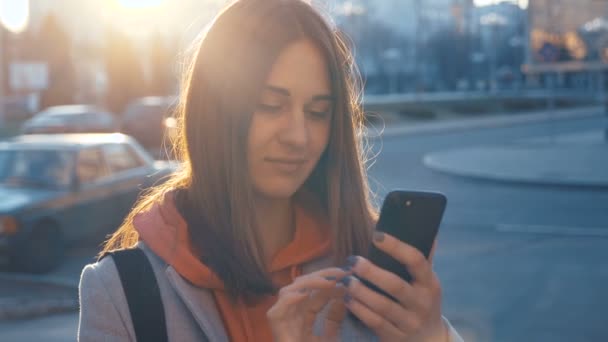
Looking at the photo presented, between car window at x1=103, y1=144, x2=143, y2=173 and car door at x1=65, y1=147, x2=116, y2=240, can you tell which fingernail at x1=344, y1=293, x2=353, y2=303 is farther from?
car window at x1=103, y1=144, x2=143, y2=173

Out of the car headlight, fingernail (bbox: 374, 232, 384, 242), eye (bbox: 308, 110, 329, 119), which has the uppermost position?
eye (bbox: 308, 110, 329, 119)

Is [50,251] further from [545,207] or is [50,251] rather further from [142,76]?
[142,76]

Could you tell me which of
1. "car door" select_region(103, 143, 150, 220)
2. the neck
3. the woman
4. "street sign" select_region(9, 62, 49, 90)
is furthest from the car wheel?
"street sign" select_region(9, 62, 49, 90)

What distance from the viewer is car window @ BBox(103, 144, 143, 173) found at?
1036cm

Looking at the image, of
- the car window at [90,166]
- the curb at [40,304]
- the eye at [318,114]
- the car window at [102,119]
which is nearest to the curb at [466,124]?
the car window at [102,119]

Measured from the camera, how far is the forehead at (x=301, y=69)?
1.84 meters

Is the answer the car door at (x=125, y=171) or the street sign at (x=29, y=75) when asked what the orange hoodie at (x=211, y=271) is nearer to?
the car door at (x=125, y=171)

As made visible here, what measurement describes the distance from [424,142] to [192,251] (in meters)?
29.2

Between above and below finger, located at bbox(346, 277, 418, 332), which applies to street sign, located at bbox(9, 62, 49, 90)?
below

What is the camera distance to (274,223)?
2.02 m

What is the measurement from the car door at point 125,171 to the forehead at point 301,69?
847 centimetres

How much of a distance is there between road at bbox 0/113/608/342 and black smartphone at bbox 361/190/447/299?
45.0 inches

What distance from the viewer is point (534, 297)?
7355mm

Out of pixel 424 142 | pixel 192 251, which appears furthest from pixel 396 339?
pixel 424 142
